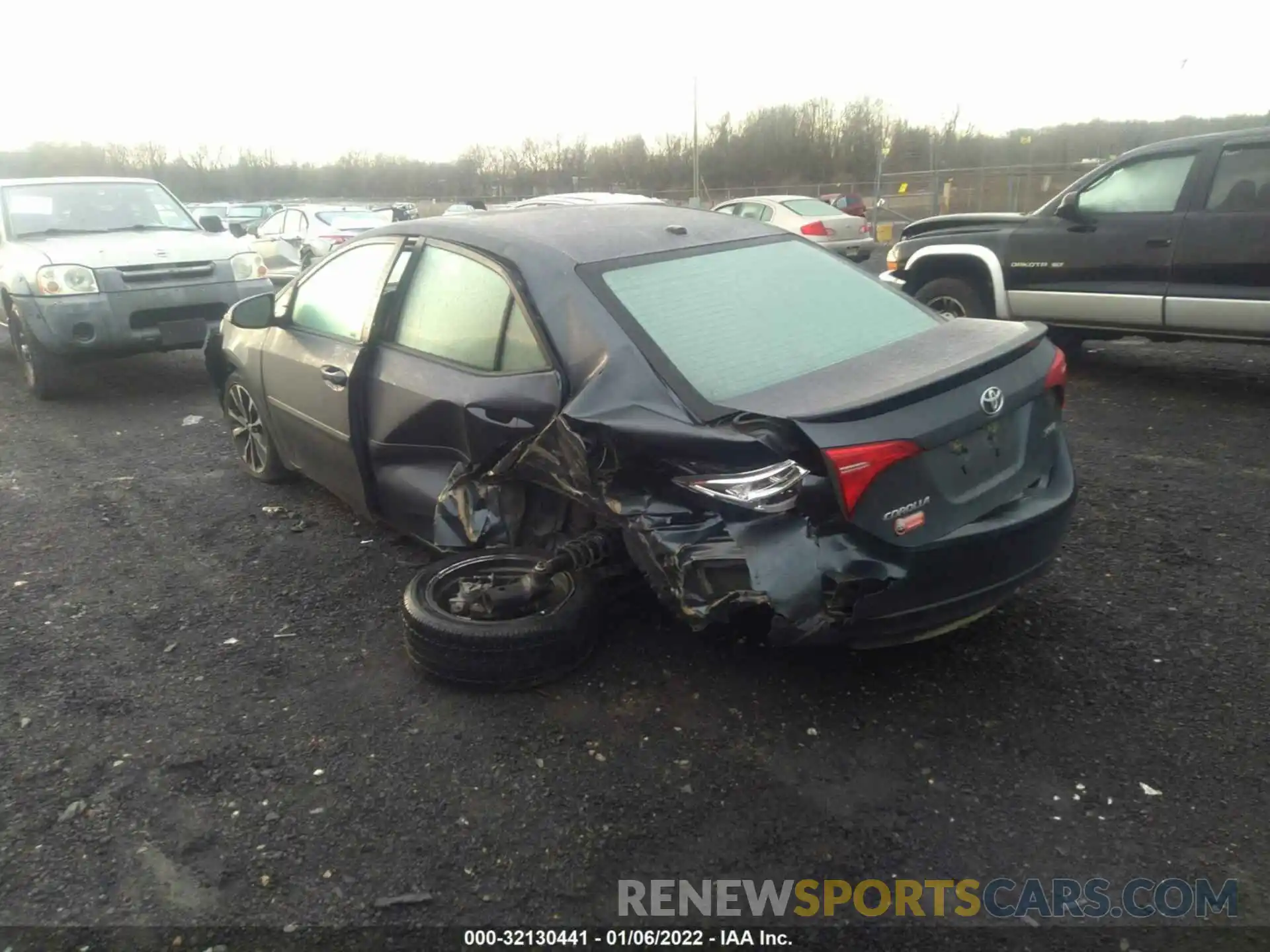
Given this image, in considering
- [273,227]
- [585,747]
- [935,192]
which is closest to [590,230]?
[585,747]

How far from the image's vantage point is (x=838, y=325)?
3527 mm

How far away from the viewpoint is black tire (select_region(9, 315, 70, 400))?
307 inches

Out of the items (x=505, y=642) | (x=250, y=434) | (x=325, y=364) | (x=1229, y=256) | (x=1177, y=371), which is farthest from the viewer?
(x=1177, y=371)

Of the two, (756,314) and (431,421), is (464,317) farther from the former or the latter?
(756,314)

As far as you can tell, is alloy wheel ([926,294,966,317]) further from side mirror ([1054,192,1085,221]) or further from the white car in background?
the white car in background

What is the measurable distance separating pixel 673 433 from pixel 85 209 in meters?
7.96

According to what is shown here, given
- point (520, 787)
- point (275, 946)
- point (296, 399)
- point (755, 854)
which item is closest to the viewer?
point (275, 946)

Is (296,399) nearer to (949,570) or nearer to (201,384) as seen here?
(949,570)

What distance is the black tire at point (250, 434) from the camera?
5367 millimetres

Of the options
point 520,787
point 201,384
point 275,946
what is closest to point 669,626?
point 520,787

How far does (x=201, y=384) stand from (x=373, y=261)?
16.3ft

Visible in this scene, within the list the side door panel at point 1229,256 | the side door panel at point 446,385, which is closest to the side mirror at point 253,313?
the side door panel at point 446,385

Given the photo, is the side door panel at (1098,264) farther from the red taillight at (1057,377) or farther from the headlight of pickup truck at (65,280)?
the headlight of pickup truck at (65,280)

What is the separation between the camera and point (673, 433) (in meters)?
2.86
